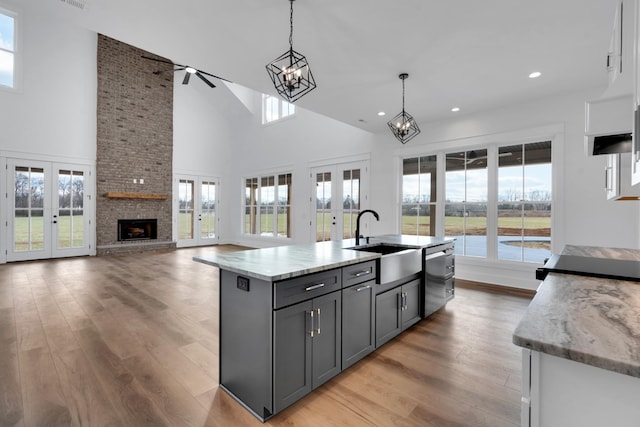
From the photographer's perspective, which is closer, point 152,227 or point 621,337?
point 621,337

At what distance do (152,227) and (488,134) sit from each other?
8.51 m

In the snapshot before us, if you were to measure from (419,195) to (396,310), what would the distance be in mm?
3488

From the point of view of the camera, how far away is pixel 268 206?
8.85m

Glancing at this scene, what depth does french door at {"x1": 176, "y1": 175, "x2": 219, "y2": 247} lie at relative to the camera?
9.16m

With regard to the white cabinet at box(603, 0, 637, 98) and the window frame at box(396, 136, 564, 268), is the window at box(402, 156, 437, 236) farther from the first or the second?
the white cabinet at box(603, 0, 637, 98)

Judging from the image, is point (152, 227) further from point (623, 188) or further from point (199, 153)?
point (623, 188)

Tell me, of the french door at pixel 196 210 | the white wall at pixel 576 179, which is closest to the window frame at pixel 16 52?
the french door at pixel 196 210

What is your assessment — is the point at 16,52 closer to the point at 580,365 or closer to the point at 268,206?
the point at 268,206

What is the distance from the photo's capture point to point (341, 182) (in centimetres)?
706

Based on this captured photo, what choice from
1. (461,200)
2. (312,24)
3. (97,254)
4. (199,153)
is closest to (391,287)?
(312,24)

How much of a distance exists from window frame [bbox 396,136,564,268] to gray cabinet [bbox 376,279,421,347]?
8.45 feet

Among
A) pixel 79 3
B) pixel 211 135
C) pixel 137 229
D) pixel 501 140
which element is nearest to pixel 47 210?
pixel 137 229

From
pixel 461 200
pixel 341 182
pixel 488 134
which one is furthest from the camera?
pixel 341 182

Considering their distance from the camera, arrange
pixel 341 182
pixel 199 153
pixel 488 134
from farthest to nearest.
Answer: pixel 199 153
pixel 341 182
pixel 488 134
